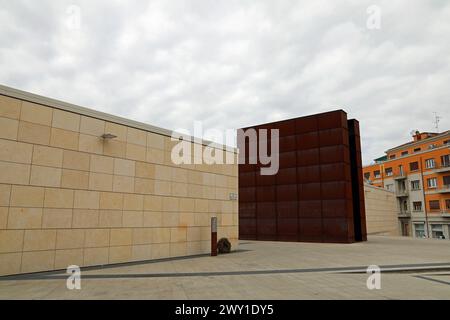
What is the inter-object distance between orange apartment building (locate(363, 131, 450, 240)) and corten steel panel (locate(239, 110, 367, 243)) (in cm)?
3187

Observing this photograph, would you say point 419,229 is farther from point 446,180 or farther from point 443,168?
point 443,168

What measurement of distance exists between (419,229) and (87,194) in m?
59.0

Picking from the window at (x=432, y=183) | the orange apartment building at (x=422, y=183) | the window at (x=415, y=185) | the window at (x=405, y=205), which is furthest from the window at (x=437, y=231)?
the window at (x=415, y=185)

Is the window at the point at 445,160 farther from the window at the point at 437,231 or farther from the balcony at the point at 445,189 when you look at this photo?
the window at the point at 437,231

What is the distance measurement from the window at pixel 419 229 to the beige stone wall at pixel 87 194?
169ft

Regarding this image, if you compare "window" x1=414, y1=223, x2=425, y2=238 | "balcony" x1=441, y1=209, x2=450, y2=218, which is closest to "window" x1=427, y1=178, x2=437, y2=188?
"balcony" x1=441, y1=209, x2=450, y2=218

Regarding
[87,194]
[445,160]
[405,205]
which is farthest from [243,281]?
[405,205]

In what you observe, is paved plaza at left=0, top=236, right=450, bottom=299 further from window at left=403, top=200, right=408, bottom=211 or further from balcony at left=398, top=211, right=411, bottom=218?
window at left=403, top=200, right=408, bottom=211

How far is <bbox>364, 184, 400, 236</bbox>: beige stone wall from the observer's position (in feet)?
143

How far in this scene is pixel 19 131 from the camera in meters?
11.6

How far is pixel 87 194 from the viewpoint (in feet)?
44.0

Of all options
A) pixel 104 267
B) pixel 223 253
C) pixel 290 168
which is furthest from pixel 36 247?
pixel 290 168
